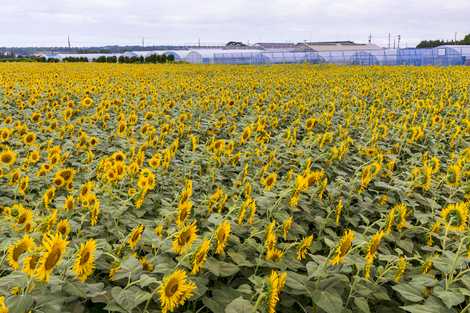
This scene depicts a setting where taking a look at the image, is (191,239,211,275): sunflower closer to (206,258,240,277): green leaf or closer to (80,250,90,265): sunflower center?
(206,258,240,277): green leaf

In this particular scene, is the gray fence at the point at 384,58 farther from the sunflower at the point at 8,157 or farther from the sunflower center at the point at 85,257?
the sunflower center at the point at 85,257

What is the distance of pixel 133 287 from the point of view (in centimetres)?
164

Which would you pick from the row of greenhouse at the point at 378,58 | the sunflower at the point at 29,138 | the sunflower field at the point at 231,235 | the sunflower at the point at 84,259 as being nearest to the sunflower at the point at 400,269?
the sunflower field at the point at 231,235

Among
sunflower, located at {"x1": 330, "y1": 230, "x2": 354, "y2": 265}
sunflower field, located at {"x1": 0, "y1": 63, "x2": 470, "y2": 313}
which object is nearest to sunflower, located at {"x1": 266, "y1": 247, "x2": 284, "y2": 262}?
sunflower field, located at {"x1": 0, "y1": 63, "x2": 470, "y2": 313}

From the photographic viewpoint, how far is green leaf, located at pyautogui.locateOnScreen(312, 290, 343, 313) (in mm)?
1677

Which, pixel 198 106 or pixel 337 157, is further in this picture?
pixel 198 106

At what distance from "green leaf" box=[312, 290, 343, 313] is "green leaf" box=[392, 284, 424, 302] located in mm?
238

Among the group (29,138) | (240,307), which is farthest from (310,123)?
(240,307)

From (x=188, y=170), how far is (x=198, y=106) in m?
3.56

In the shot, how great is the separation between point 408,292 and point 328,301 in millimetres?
334

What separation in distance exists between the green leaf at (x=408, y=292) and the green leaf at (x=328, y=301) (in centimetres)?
24

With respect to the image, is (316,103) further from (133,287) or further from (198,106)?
(133,287)

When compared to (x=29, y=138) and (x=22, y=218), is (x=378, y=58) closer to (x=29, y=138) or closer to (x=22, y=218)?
(x=29, y=138)

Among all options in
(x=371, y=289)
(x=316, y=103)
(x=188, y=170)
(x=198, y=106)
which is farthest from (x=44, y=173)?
(x=316, y=103)
